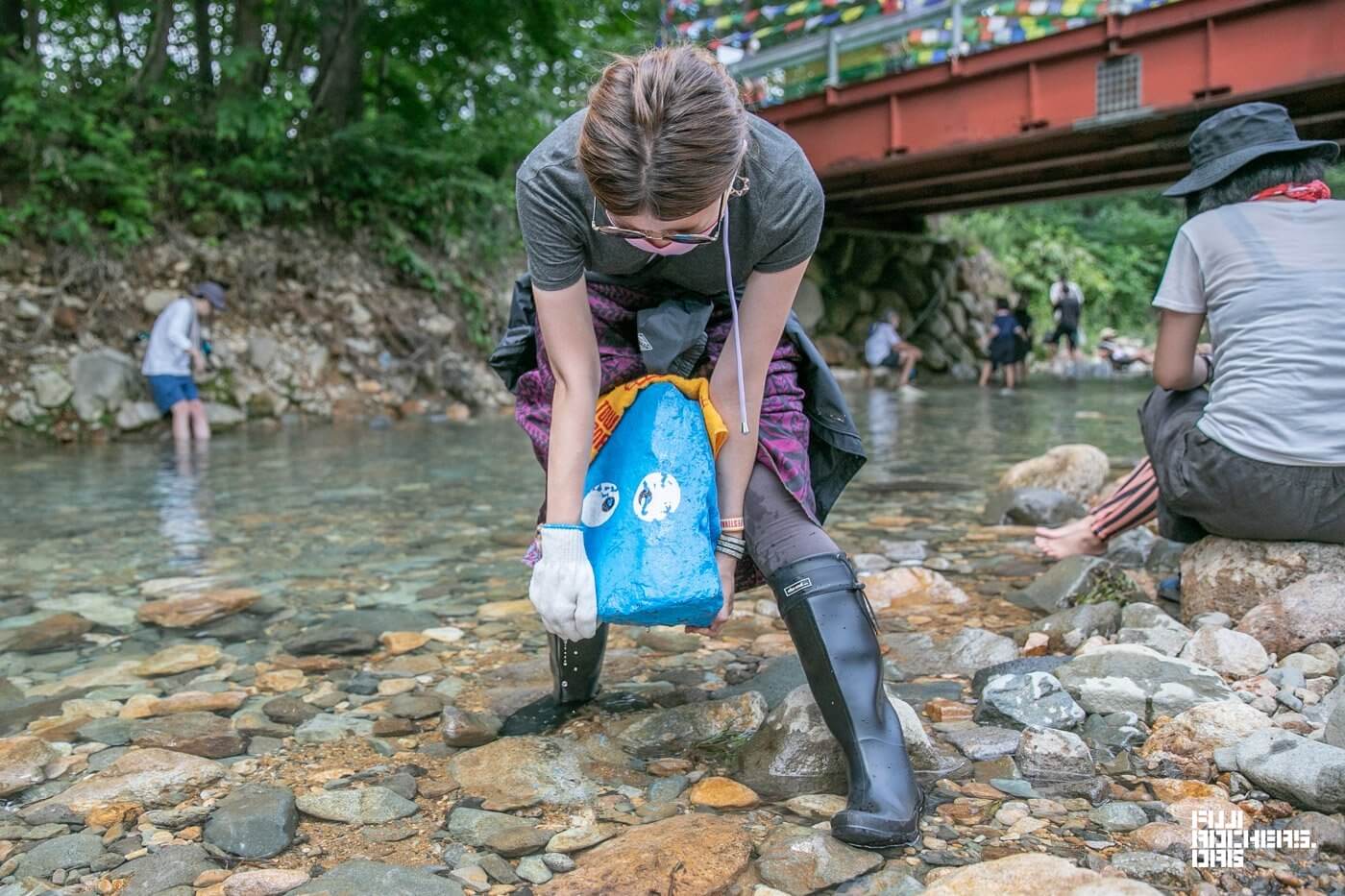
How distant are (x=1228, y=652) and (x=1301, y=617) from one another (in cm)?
23

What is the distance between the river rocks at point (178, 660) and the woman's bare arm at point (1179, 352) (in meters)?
2.64

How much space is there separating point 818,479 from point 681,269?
0.57 meters

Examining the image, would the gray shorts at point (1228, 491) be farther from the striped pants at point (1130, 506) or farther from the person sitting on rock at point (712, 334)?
the person sitting on rock at point (712, 334)

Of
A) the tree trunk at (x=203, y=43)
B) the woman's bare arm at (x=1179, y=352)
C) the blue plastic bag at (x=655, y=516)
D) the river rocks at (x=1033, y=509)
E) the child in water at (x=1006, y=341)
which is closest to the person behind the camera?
the blue plastic bag at (x=655, y=516)

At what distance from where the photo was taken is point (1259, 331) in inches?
100

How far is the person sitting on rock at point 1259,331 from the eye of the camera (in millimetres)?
2461

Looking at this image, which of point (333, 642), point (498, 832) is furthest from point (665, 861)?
point (333, 642)

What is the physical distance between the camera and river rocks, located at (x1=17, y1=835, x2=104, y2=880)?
1.62 meters

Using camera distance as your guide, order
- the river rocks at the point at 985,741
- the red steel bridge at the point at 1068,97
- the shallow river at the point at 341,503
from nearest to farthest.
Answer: the river rocks at the point at 985,741
the shallow river at the point at 341,503
the red steel bridge at the point at 1068,97

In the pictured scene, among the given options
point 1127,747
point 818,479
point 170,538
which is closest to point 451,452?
point 170,538

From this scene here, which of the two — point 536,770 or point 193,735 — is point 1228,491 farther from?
point 193,735

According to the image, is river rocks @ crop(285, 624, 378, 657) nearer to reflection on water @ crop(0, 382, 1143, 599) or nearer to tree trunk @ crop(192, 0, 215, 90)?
reflection on water @ crop(0, 382, 1143, 599)

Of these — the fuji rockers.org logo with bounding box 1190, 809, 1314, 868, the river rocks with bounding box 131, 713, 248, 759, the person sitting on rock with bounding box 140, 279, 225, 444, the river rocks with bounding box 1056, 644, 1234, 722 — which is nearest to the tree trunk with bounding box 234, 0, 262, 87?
the person sitting on rock with bounding box 140, 279, 225, 444

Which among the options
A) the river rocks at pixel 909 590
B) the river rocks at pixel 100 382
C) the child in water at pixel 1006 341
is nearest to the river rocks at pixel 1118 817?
the river rocks at pixel 909 590
